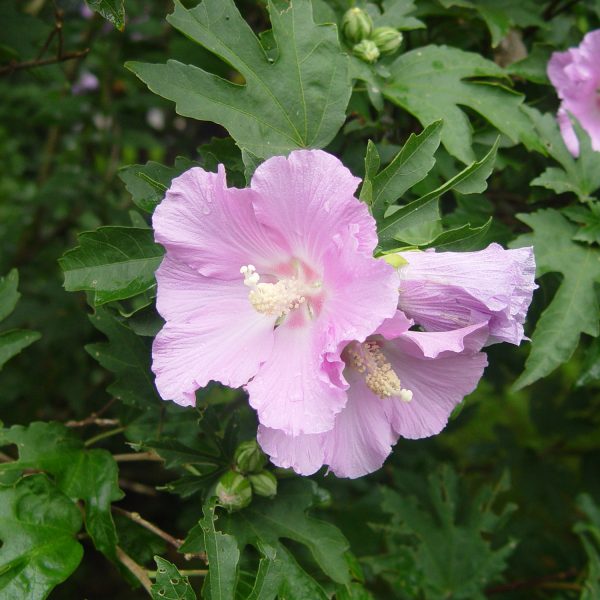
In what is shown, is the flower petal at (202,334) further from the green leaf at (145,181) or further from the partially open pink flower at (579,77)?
the partially open pink flower at (579,77)

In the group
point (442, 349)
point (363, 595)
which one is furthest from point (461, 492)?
point (442, 349)

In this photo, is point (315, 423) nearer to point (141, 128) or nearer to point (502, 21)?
point (502, 21)

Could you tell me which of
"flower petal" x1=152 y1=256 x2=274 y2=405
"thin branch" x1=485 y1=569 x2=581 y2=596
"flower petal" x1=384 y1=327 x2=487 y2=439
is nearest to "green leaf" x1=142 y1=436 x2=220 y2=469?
"flower petal" x1=152 y1=256 x2=274 y2=405

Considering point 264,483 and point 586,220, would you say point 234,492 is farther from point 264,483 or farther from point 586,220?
point 586,220

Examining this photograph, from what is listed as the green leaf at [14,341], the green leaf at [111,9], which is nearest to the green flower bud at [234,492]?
the green leaf at [14,341]

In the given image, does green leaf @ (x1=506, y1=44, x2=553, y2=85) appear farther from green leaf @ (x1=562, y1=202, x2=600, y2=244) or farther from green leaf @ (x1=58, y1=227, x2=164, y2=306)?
green leaf @ (x1=58, y1=227, x2=164, y2=306)
